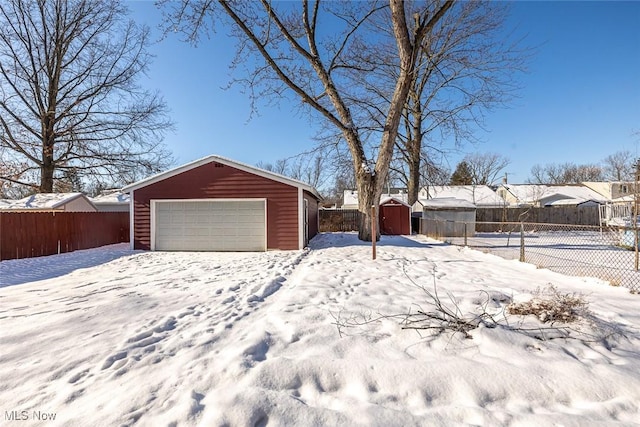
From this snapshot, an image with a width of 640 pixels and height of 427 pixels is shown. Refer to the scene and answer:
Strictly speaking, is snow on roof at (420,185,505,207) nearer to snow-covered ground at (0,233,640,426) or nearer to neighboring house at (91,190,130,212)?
neighboring house at (91,190,130,212)

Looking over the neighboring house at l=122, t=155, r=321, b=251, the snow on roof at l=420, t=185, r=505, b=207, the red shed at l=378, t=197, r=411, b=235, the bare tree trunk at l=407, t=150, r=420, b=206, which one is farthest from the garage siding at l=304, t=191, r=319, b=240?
the snow on roof at l=420, t=185, r=505, b=207

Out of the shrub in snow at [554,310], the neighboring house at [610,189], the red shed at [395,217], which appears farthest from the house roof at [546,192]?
the shrub in snow at [554,310]

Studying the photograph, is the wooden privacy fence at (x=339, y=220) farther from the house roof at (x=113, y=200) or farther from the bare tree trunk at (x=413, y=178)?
the house roof at (x=113, y=200)

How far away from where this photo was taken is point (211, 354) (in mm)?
2541

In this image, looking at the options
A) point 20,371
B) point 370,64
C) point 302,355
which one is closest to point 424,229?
point 370,64

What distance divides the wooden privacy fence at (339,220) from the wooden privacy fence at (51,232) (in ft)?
40.0

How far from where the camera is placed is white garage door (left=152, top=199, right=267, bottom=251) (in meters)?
10.1

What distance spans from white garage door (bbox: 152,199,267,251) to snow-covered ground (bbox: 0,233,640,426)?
566 cm

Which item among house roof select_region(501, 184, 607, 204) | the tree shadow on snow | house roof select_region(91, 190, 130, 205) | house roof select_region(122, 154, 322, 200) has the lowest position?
the tree shadow on snow

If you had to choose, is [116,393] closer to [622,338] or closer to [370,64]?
[622,338]

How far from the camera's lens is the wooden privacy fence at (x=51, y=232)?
8.52m

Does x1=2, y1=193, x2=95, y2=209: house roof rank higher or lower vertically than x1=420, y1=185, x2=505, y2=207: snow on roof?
lower

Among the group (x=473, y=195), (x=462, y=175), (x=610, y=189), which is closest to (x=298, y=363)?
(x=473, y=195)

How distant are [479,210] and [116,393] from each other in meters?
25.0
